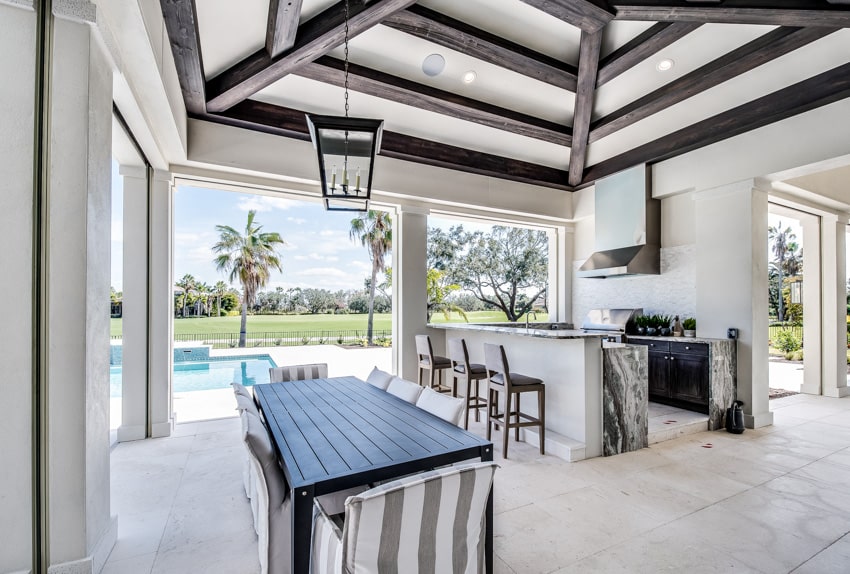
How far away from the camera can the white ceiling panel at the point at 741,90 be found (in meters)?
3.62

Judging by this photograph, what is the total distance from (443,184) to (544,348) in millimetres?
2860

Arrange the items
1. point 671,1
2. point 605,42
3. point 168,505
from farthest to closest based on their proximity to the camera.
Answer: point 605,42, point 671,1, point 168,505

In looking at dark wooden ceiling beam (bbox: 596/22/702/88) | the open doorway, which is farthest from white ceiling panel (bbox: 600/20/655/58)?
the open doorway

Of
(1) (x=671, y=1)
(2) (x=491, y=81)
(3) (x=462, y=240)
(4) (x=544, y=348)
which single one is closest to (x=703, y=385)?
(4) (x=544, y=348)

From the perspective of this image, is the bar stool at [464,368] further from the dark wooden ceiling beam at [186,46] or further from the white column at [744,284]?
the dark wooden ceiling beam at [186,46]

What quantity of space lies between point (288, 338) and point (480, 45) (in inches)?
551

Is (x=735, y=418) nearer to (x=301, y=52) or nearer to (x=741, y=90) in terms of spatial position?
(x=741, y=90)

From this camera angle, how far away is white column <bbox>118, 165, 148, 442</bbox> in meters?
3.86

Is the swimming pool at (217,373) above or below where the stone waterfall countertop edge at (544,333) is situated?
below

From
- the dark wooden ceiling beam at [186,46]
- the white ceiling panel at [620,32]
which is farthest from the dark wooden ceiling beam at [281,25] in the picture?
the white ceiling panel at [620,32]

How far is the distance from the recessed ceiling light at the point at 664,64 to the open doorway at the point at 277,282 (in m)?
8.28

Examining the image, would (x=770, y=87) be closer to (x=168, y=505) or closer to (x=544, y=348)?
(x=544, y=348)

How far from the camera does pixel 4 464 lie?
1.63 metres

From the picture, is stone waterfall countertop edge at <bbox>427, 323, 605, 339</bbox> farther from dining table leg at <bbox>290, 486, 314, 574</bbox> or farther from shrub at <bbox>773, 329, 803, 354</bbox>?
shrub at <bbox>773, 329, 803, 354</bbox>
